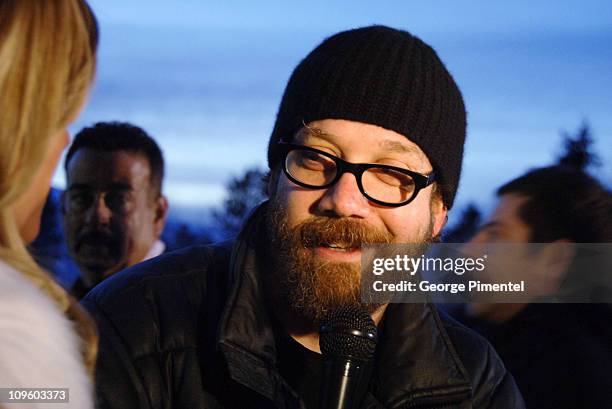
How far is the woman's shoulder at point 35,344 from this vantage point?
1.57 meters

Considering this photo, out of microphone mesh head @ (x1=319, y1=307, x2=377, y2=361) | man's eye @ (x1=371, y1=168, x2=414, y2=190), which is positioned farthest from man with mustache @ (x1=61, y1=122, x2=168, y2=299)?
microphone mesh head @ (x1=319, y1=307, x2=377, y2=361)

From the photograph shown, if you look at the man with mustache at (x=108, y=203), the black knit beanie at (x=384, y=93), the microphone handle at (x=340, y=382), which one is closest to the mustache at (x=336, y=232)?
the black knit beanie at (x=384, y=93)

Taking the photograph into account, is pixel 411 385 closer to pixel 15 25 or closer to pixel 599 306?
pixel 599 306

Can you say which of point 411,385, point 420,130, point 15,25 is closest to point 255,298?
point 411,385

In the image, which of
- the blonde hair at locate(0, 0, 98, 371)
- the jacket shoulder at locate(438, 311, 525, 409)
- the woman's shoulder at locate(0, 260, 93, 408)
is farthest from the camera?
the jacket shoulder at locate(438, 311, 525, 409)

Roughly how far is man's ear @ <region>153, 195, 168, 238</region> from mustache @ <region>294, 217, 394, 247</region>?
8.37 feet

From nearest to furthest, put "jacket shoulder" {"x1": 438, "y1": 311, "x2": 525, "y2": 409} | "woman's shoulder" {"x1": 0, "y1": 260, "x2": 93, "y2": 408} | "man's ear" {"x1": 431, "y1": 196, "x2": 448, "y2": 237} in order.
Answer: "woman's shoulder" {"x1": 0, "y1": 260, "x2": 93, "y2": 408}, "jacket shoulder" {"x1": 438, "y1": 311, "x2": 525, "y2": 409}, "man's ear" {"x1": 431, "y1": 196, "x2": 448, "y2": 237}

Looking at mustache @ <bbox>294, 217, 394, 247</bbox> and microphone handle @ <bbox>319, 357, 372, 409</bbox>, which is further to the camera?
mustache @ <bbox>294, 217, 394, 247</bbox>

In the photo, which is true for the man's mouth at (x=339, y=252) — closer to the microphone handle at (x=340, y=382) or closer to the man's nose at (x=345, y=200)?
the man's nose at (x=345, y=200)

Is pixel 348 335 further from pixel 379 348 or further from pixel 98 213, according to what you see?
pixel 98 213

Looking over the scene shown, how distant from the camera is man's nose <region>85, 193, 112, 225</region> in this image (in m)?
5.11

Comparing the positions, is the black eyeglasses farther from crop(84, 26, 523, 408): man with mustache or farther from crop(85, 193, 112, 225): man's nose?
crop(85, 193, 112, 225): man's nose

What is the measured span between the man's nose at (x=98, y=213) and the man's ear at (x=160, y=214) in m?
0.38

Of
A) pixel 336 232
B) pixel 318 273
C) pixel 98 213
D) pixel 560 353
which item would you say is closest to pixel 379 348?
pixel 318 273
